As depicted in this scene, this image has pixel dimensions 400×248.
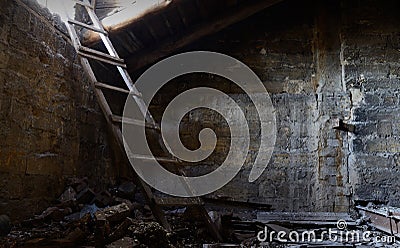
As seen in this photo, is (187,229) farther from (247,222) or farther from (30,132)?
(30,132)

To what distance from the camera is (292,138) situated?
13.2 ft

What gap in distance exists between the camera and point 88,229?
207cm

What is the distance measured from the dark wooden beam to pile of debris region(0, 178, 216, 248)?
1742 millimetres

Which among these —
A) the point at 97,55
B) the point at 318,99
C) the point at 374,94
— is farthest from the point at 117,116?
the point at 374,94

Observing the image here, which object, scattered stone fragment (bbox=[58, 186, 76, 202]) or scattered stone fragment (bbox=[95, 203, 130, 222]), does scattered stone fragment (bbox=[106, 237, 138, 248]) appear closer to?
scattered stone fragment (bbox=[95, 203, 130, 222])

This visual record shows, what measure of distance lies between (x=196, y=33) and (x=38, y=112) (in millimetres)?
2087

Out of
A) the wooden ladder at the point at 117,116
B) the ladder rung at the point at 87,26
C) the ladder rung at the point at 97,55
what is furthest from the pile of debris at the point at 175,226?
the ladder rung at the point at 87,26

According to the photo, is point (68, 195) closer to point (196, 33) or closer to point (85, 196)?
point (85, 196)

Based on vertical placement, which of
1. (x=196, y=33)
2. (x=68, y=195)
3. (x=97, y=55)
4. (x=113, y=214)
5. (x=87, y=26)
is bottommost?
(x=113, y=214)

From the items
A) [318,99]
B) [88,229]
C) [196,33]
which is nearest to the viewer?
[88,229]

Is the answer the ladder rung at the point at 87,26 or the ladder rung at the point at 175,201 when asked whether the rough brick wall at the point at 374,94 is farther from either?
the ladder rung at the point at 87,26

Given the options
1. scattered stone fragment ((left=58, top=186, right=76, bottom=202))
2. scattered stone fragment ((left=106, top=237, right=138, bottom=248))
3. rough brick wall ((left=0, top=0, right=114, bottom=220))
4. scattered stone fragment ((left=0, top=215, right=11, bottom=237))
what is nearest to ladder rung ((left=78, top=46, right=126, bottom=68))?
rough brick wall ((left=0, top=0, right=114, bottom=220))

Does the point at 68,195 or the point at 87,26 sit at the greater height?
the point at 87,26

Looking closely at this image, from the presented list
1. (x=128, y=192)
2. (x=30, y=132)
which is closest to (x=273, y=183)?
(x=128, y=192)
